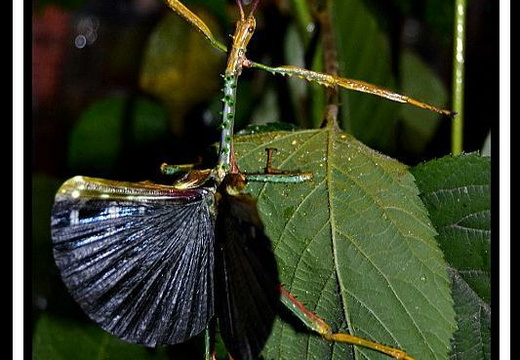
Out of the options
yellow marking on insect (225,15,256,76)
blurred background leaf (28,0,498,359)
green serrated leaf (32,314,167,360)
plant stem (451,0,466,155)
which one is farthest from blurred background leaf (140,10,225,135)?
yellow marking on insect (225,15,256,76)

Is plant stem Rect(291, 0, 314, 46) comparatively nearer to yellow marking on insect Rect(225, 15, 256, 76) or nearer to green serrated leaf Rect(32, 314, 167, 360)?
yellow marking on insect Rect(225, 15, 256, 76)

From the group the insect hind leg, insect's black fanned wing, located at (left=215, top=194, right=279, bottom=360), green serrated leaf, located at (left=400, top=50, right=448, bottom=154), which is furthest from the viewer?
green serrated leaf, located at (left=400, top=50, right=448, bottom=154)

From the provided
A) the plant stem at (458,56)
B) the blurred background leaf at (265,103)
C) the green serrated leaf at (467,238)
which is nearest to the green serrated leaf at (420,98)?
the blurred background leaf at (265,103)

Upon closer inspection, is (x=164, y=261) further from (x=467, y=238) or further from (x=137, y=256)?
(x=467, y=238)

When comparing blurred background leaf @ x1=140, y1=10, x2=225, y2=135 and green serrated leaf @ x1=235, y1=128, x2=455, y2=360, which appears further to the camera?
blurred background leaf @ x1=140, y1=10, x2=225, y2=135

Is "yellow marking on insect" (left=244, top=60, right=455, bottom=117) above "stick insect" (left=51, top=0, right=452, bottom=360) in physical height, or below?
above

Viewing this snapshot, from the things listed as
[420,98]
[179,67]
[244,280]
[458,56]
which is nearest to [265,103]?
[179,67]

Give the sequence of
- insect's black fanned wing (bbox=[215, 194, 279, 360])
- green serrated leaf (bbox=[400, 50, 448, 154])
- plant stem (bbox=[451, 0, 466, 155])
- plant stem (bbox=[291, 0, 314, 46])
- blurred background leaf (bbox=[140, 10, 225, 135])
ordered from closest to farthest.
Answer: insect's black fanned wing (bbox=[215, 194, 279, 360]) → plant stem (bbox=[451, 0, 466, 155]) → plant stem (bbox=[291, 0, 314, 46]) → green serrated leaf (bbox=[400, 50, 448, 154]) → blurred background leaf (bbox=[140, 10, 225, 135])
